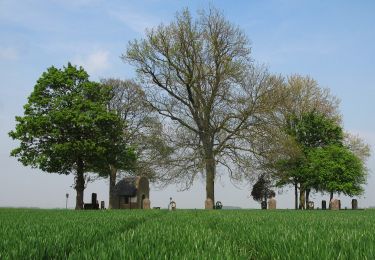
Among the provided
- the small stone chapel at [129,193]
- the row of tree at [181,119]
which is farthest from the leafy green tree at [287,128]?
the small stone chapel at [129,193]

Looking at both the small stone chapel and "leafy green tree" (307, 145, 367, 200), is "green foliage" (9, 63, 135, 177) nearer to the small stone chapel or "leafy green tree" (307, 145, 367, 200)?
the small stone chapel

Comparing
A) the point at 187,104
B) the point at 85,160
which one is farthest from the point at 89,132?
the point at 187,104

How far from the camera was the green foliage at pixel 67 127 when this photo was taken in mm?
43562

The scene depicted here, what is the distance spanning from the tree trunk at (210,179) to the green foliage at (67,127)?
893 cm

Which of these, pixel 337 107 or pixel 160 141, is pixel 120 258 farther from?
pixel 337 107

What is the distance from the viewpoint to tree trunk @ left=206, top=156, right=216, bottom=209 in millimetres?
41791

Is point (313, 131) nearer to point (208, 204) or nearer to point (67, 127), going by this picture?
point (208, 204)

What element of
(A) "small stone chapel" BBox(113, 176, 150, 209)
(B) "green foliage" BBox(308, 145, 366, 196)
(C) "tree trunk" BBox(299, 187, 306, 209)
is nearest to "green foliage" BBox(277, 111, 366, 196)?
(B) "green foliage" BBox(308, 145, 366, 196)

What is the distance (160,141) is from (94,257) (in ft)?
126

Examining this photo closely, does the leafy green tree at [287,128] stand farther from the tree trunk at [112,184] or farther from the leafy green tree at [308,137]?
the tree trunk at [112,184]

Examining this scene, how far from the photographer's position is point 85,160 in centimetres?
4553

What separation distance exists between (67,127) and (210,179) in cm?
1460

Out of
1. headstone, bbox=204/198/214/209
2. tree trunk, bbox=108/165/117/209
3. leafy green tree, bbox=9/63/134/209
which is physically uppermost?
leafy green tree, bbox=9/63/134/209

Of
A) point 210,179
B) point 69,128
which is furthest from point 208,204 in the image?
point 69,128
